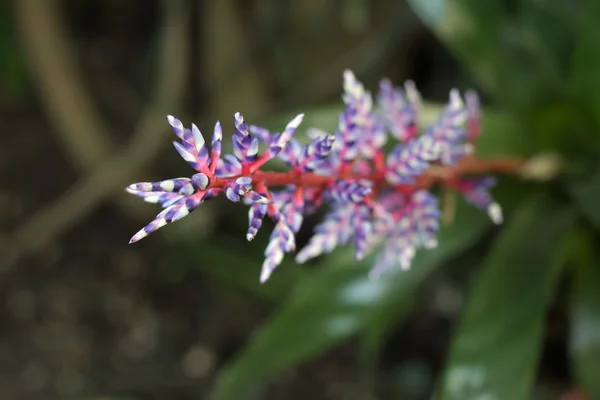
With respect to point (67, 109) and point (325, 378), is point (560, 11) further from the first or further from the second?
point (67, 109)

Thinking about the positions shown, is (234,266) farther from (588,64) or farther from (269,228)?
(588,64)

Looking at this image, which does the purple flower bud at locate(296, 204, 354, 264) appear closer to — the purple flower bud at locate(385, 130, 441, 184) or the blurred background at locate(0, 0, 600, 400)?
the purple flower bud at locate(385, 130, 441, 184)

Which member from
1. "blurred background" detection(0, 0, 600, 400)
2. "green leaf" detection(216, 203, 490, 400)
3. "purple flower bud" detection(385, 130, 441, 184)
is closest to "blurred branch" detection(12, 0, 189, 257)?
"blurred background" detection(0, 0, 600, 400)

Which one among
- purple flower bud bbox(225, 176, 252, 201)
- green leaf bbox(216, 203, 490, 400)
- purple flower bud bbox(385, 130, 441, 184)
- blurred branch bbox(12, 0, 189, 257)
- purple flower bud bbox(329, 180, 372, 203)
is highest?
blurred branch bbox(12, 0, 189, 257)

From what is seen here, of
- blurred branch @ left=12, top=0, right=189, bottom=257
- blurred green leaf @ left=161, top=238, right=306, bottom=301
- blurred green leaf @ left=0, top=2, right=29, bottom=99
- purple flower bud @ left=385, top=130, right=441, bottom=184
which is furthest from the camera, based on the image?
blurred green leaf @ left=0, top=2, right=29, bottom=99

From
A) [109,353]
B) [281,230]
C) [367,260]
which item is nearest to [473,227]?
[367,260]

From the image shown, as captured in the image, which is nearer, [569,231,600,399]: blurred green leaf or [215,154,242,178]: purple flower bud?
[215,154,242,178]: purple flower bud

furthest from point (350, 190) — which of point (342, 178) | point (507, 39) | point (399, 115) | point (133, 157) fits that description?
point (133, 157)

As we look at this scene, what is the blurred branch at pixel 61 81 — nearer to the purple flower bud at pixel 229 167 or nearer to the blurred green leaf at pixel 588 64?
the blurred green leaf at pixel 588 64
